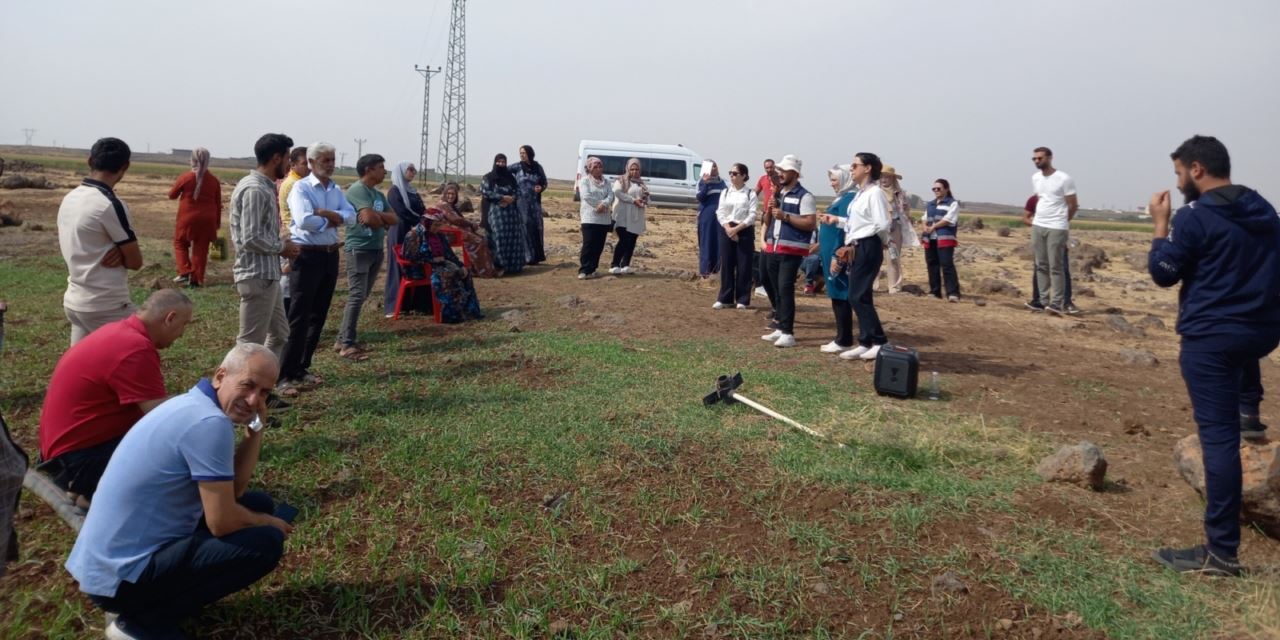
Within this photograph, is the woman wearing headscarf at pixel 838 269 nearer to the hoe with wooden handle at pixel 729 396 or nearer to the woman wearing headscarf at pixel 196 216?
the hoe with wooden handle at pixel 729 396

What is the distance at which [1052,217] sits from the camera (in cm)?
1045

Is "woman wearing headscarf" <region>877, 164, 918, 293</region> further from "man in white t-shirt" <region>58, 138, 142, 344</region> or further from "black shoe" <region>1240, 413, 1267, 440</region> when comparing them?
"man in white t-shirt" <region>58, 138, 142, 344</region>

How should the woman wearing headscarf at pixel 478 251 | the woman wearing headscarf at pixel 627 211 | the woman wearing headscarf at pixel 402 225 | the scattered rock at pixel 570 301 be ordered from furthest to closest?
the woman wearing headscarf at pixel 627 211, the woman wearing headscarf at pixel 478 251, the scattered rock at pixel 570 301, the woman wearing headscarf at pixel 402 225

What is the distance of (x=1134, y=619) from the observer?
3215 millimetres

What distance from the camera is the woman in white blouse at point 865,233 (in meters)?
7.11

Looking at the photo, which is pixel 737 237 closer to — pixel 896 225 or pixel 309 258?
pixel 896 225

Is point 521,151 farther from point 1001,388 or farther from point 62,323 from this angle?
point 1001,388

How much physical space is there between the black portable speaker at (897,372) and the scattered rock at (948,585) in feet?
9.37

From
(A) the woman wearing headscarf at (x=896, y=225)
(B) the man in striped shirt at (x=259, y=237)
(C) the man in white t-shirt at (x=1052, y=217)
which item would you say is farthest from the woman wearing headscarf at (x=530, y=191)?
(B) the man in striped shirt at (x=259, y=237)

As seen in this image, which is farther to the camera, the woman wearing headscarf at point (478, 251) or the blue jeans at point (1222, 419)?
the woman wearing headscarf at point (478, 251)

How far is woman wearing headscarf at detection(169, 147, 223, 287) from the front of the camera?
33.5 ft

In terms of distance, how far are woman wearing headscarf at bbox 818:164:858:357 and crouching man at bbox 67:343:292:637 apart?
543 centimetres

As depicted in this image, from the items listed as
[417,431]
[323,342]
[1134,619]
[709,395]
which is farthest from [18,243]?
[1134,619]

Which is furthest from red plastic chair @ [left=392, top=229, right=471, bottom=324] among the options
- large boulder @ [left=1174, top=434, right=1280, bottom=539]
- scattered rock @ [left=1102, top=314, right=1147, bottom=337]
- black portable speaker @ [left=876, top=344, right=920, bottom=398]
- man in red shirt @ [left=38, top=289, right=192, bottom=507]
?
scattered rock @ [left=1102, top=314, right=1147, bottom=337]
